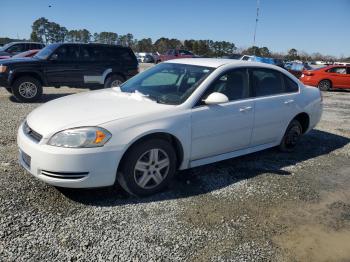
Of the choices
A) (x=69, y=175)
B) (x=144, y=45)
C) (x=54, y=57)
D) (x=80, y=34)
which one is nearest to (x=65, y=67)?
(x=54, y=57)

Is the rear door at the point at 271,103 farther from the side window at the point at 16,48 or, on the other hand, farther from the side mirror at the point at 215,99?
the side window at the point at 16,48

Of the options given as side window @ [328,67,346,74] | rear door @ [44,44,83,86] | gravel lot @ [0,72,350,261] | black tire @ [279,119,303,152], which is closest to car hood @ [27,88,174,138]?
gravel lot @ [0,72,350,261]

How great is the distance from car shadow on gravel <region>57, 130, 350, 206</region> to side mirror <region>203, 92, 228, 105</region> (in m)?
1.05

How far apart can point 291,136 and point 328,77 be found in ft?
44.5

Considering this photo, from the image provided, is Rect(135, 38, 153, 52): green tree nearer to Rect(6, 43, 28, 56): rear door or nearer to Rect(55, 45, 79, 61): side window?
Rect(6, 43, 28, 56): rear door

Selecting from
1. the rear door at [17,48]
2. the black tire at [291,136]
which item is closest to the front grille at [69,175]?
the black tire at [291,136]

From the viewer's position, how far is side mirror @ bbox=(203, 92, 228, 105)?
171 inches

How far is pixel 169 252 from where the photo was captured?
123 inches

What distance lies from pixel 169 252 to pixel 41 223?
126cm

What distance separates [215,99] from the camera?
14.2ft

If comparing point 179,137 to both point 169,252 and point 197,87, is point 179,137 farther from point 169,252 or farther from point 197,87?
point 169,252

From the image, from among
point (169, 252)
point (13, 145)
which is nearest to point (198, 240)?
point (169, 252)

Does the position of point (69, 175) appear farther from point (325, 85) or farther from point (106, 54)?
point (325, 85)

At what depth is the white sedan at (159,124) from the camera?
3619 mm
